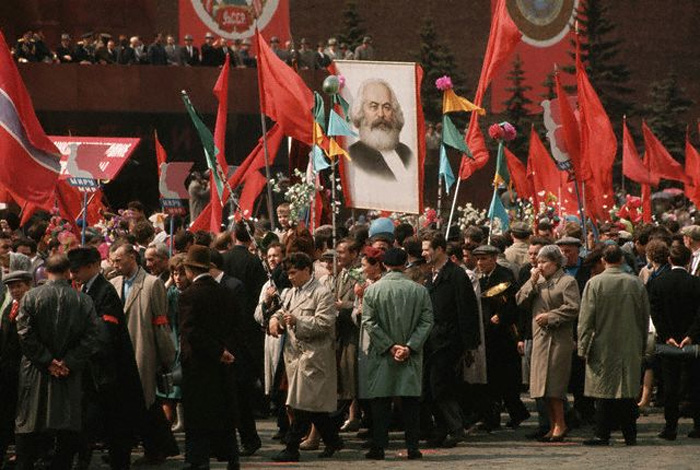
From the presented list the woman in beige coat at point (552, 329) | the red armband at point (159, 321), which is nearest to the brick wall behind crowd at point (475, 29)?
the woman in beige coat at point (552, 329)

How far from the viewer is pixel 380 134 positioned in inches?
662

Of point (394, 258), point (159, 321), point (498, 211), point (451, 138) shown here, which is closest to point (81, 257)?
point (159, 321)

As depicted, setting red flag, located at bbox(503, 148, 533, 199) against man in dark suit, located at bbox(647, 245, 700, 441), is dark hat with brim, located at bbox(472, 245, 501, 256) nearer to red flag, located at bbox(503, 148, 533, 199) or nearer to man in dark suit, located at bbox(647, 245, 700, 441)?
man in dark suit, located at bbox(647, 245, 700, 441)

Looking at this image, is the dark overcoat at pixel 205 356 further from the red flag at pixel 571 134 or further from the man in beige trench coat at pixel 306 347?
the red flag at pixel 571 134

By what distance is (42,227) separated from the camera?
17844 millimetres

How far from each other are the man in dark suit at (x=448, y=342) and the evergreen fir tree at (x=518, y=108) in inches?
1519

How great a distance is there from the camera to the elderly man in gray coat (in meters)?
14.6

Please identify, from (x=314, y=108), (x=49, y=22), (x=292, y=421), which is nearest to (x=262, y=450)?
(x=292, y=421)

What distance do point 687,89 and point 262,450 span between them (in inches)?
1933

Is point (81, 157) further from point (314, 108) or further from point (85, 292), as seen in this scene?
point (85, 292)

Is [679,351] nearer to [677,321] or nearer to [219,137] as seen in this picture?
[677,321]

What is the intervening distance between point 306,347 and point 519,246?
423 centimetres

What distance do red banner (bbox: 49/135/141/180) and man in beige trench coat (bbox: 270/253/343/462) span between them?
6.16 meters

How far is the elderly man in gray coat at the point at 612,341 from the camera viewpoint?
14609 millimetres
